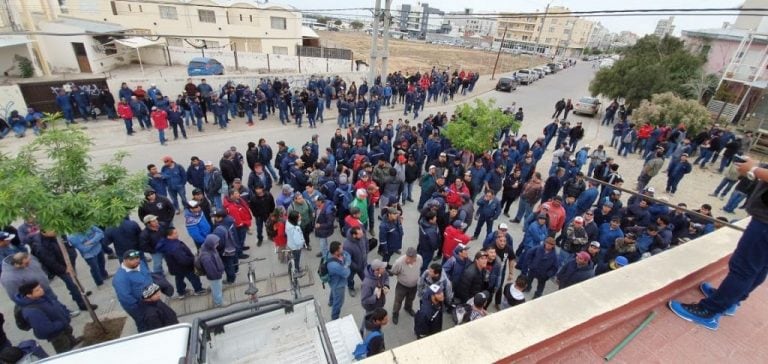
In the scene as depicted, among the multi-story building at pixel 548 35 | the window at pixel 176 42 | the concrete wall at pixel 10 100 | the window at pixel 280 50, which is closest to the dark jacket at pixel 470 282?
the concrete wall at pixel 10 100

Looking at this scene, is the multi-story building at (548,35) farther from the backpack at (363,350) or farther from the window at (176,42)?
the backpack at (363,350)

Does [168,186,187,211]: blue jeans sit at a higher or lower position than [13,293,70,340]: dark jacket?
lower

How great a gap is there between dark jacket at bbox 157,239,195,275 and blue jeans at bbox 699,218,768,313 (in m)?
6.37

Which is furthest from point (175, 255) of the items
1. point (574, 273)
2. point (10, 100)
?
point (10, 100)

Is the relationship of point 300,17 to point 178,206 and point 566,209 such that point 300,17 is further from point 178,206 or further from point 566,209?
point 566,209

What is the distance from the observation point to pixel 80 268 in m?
6.59

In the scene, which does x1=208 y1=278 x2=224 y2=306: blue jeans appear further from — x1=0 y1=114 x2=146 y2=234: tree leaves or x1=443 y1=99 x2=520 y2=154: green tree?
x1=443 y1=99 x2=520 y2=154: green tree

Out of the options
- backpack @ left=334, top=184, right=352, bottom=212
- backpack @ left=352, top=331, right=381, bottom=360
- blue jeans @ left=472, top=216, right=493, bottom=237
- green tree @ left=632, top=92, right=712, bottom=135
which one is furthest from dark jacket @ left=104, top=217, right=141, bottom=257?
green tree @ left=632, top=92, right=712, bottom=135

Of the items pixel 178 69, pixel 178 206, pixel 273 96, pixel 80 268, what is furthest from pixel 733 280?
pixel 178 69

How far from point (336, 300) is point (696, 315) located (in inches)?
170

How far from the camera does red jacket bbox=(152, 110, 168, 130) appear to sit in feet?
39.9

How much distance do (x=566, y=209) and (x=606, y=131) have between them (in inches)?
575

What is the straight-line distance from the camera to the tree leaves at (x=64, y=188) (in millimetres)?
3686

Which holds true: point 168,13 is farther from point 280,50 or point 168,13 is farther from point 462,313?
point 462,313
